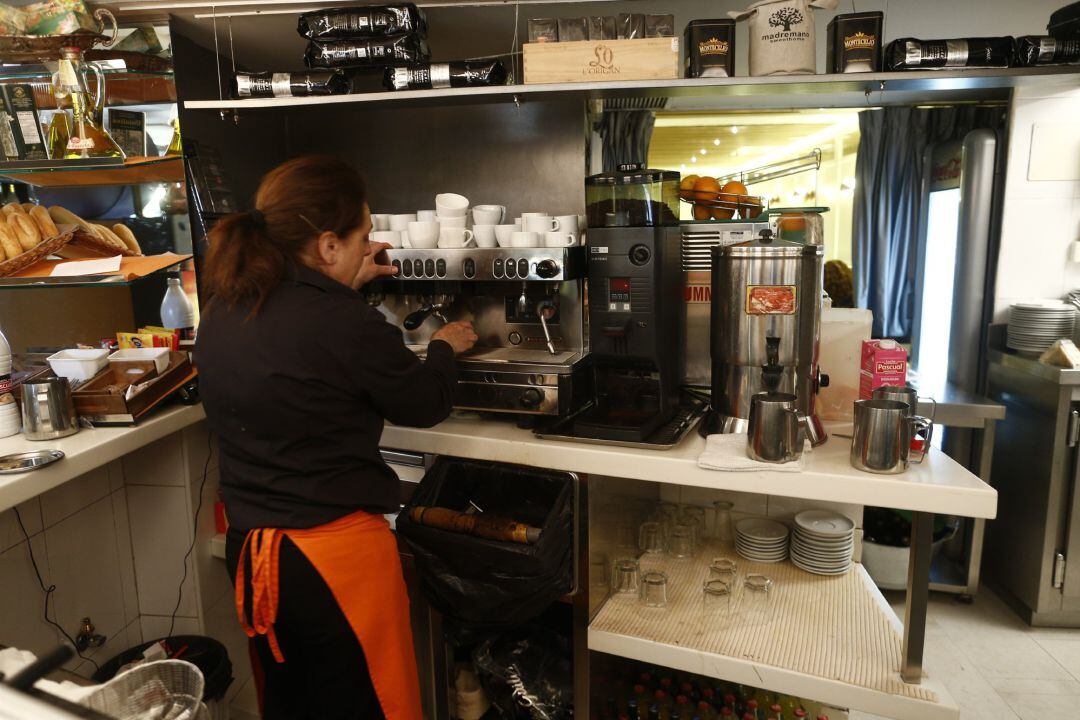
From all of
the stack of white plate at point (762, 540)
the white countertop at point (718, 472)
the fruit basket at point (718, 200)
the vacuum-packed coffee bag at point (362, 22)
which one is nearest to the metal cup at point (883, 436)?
the white countertop at point (718, 472)

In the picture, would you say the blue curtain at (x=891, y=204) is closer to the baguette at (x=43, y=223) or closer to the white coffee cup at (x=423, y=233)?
the white coffee cup at (x=423, y=233)

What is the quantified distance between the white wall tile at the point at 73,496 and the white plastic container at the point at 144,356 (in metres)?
0.35

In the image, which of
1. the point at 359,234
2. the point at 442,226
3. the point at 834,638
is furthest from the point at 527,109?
the point at 834,638

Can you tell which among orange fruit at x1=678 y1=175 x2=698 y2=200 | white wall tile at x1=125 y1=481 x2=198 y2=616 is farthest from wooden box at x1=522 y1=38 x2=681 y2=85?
white wall tile at x1=125 y1=481 x2=198 y2=616

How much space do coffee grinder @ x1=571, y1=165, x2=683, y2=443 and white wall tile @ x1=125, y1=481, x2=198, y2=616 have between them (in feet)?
4.29

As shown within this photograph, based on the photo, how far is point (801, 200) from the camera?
277 inches

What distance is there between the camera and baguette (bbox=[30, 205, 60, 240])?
1970 mm

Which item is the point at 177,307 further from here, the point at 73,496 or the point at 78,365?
the point at 73,496

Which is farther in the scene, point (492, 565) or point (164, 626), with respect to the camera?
point (164, 626)

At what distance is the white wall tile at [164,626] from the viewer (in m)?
2.22

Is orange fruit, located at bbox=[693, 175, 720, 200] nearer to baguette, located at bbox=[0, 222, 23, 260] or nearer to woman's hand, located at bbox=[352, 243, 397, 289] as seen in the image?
woman's hand, located at bbox=[352, 243, 397, 289]

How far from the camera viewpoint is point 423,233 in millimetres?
2072

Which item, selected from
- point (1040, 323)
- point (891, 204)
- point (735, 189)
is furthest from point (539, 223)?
point (891, 204)

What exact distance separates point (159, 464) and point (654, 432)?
4.99 feet
